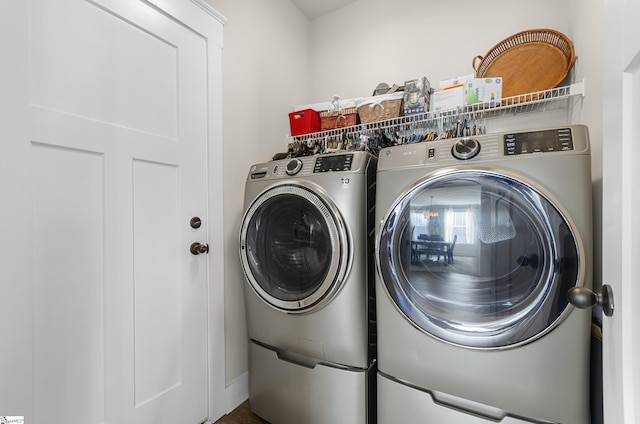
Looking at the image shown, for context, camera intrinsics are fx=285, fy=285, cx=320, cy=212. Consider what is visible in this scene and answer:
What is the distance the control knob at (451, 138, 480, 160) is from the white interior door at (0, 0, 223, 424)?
3.81 ft

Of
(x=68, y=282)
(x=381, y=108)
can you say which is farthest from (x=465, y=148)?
(x=68, y=282)

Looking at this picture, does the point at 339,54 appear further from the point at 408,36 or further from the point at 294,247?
the point at 294,247

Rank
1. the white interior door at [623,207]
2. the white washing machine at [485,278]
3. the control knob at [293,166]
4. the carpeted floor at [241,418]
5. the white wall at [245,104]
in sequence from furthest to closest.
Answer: the white wall at [245,104], the carpeted floor at [241,418], the control knob at [293,166], the white washing machine at [485,278], the white interior door at [623,207]

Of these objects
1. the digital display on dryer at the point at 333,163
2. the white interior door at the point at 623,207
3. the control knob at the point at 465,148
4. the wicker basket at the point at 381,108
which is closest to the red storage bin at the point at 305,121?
the wicker basket at the point at 381,108

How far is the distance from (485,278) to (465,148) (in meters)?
0.46

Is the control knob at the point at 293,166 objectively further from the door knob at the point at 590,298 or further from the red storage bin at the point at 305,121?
the door knob at the point at 590,298

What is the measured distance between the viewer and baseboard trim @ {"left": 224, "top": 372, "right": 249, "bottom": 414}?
5.04 feet

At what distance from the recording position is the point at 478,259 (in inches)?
39.0

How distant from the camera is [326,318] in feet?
4.04

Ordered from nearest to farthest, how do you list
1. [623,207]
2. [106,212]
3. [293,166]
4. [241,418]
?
[623,207], [106,212], [293,166], [241,418]

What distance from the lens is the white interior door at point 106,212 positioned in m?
0.89

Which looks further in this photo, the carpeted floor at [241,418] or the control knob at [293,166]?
the carpeted floor at [241,418]

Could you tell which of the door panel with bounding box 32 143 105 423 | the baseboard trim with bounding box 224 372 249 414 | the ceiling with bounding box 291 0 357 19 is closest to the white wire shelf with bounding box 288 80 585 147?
the ceiling with bounding box 291 0 357 19

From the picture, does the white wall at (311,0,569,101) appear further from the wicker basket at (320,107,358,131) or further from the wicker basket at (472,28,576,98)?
the wicker basket at (320,107,358,131)
